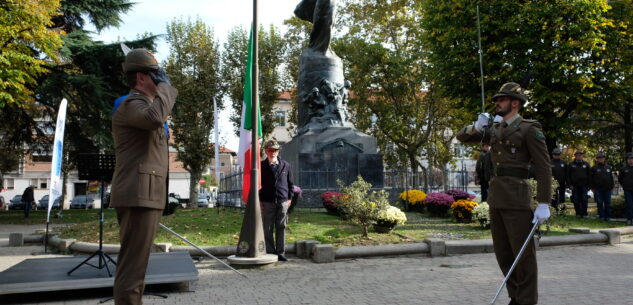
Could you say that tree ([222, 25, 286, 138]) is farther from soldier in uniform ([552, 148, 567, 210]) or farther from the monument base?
the monument base

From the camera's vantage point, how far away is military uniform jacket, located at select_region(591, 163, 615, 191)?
1520 centimetres

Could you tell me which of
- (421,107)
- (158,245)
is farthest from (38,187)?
(158,245)

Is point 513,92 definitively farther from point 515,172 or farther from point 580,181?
point 580,181

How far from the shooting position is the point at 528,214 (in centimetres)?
504

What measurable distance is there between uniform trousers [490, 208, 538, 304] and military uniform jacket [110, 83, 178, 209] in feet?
11.1

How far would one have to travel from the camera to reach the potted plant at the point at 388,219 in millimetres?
10680

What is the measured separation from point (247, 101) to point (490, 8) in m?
15.9

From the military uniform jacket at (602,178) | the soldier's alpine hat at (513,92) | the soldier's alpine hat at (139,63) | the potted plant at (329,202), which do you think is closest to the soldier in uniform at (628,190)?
the military uniform jacket at (602,178)

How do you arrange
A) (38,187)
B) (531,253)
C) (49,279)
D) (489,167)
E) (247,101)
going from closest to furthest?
(531,253)
(489,167)
(49,279)
(247,101)
(38,187)

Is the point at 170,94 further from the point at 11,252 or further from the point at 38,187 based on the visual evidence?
the point at 38,187

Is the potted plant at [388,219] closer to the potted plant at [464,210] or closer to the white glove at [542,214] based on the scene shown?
the potted plant at [464,210]

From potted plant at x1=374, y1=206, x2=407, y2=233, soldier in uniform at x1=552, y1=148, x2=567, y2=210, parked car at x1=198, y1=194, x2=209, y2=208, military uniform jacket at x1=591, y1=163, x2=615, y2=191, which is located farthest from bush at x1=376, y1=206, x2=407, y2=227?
parked car at x1=198, y1=194, x2=209, y2=208

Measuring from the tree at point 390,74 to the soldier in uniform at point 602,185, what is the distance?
17.5 m

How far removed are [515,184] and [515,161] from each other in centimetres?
26
